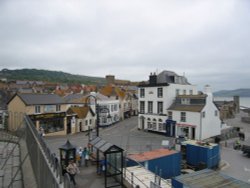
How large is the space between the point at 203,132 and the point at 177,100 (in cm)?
654

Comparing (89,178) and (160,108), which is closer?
(89,178)

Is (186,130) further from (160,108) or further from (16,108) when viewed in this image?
(16,108)

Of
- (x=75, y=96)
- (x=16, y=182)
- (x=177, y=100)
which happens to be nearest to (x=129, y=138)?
(x=177, y=100)

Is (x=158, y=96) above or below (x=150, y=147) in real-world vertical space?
above

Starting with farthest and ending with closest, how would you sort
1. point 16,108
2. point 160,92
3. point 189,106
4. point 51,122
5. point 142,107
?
point 142,107
point 160,92
point 189,106
point 51,122
point 16,108

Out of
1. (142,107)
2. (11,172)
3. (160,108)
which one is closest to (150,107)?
(142,107)

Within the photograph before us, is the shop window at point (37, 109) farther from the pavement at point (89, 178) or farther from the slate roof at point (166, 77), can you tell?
the slate roof at point (166, 77)

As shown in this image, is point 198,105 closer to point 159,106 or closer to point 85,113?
point 159,106

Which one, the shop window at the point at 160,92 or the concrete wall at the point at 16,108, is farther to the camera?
the shop window at the point at 160,92

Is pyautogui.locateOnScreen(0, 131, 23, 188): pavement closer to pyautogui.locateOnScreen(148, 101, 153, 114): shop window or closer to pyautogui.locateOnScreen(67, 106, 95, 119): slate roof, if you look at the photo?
pyautogui.locateOnScreen(67, 106, 95, 119): slate roof

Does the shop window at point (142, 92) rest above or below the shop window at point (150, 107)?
above

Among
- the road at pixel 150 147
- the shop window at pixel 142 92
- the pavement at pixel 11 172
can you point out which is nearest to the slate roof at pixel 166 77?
the shop window at pixel 142 92

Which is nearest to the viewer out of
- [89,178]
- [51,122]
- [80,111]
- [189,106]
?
[89,178]

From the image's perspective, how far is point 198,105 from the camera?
30609 millimetres
